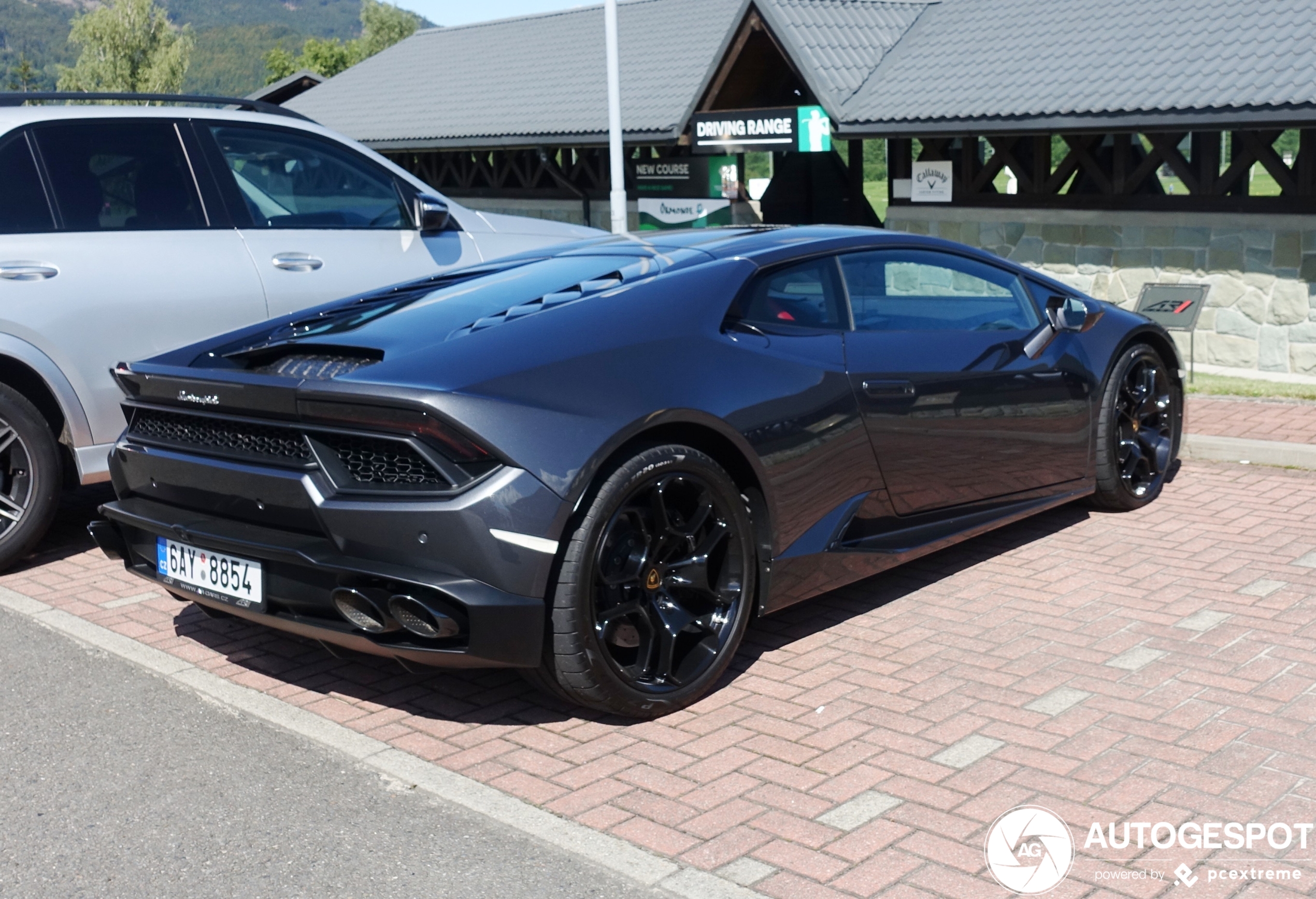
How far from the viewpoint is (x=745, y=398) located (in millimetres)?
4480

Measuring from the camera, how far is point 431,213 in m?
6.89

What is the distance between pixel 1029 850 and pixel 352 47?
Result: 117 meters

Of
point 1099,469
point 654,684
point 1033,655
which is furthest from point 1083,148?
point 654,684

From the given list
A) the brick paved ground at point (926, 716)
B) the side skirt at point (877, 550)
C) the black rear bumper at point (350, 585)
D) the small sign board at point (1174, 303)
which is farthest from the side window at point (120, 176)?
the small sign board at point (1174, 303)

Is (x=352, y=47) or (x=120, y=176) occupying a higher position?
(x=352, y=47)

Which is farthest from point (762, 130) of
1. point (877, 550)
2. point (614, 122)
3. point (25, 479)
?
point (877, 550)

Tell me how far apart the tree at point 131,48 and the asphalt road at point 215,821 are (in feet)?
286

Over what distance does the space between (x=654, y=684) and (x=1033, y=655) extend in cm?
141

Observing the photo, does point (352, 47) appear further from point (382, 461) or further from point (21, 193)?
point (382, 461)

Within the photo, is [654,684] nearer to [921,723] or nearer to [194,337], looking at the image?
[921,723]

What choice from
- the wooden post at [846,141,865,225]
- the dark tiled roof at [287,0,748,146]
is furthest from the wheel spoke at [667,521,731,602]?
the wooden post at [846,141,865,225]

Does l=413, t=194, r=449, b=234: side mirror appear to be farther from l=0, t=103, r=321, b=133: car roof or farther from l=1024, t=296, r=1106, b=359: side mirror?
l=1024, t=296, r=1106, b=359: side mirror

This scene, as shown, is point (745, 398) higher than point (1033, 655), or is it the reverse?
point (745, 398)

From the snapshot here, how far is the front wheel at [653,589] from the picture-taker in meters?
3.96
